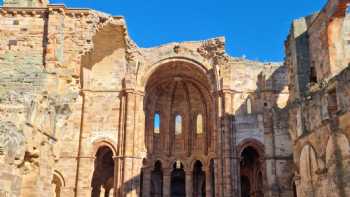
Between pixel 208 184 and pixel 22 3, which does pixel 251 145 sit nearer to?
pixel 208 184

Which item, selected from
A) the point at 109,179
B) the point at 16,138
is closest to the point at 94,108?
the point at 109,179

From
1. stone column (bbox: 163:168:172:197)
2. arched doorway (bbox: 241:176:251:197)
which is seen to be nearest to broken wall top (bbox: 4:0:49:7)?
stone column (bbox: 163:168:172:197)

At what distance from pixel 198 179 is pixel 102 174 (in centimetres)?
621

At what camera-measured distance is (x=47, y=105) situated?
11.4 metres

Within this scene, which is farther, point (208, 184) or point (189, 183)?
point (189, 183)

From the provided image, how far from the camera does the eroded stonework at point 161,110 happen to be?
38.1ft

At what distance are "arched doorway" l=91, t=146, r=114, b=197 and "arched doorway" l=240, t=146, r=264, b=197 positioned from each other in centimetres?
821

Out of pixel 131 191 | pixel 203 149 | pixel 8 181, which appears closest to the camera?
pixel 8 181

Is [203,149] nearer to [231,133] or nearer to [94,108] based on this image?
[231,133]

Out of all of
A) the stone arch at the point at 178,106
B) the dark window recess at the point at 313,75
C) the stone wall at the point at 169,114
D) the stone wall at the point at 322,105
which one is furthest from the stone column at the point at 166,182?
the dark window recess at the point at 313,75

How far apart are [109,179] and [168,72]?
763 centimetres

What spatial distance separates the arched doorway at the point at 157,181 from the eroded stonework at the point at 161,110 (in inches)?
2.7

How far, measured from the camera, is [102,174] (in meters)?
25.9

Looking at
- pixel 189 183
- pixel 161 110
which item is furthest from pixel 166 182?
pixel 161 110
